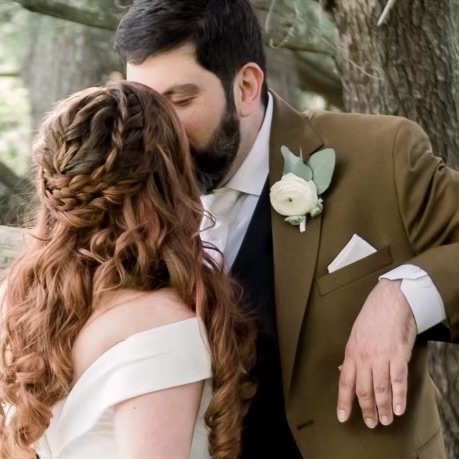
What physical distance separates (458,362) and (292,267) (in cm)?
165

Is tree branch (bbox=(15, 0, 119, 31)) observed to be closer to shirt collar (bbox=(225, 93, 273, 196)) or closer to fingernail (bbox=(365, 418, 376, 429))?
shirt collar (bbox=(225, 93, 273, 196))

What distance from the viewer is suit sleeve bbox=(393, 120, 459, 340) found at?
2410mm

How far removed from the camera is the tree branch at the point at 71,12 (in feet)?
17.4

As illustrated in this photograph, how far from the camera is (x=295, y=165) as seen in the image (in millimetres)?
2604

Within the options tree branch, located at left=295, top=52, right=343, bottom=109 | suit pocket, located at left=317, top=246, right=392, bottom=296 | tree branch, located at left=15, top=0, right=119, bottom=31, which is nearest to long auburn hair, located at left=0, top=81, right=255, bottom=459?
suit pocket, located at left=317, top=246, right=392, bottom=296

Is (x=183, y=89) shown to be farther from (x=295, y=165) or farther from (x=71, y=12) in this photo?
(x=71, y=12)

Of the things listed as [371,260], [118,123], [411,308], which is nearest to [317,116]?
[371,260]

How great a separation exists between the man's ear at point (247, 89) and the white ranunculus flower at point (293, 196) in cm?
26

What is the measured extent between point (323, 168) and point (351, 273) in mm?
269

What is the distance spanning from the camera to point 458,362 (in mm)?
3936

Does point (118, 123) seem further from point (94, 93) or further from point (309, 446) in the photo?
point (309, 446)

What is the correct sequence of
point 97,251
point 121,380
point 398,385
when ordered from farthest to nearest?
point 398,385 → point 97,251 → point 121,380

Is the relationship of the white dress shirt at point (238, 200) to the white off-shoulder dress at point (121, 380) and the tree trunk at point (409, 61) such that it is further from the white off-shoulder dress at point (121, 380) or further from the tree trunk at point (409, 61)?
the tree trunk at point (409, 61)

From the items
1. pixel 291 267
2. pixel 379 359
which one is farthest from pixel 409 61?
pixel 379 359
